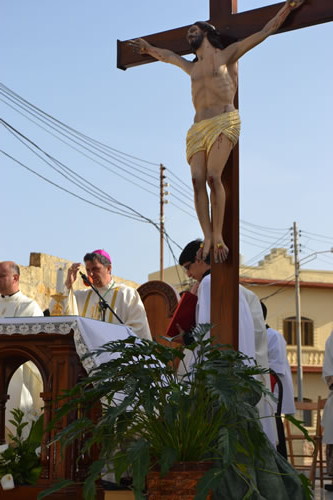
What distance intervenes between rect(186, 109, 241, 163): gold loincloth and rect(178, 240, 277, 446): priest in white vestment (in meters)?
0.87

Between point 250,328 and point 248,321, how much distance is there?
46 mm

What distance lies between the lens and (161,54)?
5.68m

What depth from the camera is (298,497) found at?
430 cm

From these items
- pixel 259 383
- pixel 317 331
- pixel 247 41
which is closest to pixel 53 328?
pixel 259 383

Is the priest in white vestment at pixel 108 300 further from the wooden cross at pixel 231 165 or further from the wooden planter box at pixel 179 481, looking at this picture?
the wooden planter box at pixel 179 481

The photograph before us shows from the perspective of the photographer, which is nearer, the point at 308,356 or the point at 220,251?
the point at 220,251

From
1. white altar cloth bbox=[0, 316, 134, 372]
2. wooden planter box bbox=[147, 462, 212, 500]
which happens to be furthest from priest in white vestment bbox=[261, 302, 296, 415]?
wooden planter box bbox=[147, 462, 212, 500]

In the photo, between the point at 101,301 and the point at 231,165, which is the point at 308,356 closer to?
the point at 101,301

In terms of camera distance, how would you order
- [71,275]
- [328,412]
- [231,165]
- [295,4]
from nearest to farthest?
[295,4]
[231,165]
[71,275]
[328,412]

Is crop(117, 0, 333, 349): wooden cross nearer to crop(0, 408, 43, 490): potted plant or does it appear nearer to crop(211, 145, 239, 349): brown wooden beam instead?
crop(211, 145, 239, 349): brown wooden beam

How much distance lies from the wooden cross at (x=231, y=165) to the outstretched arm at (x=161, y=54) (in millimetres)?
126

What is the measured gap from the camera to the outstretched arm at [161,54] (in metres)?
5.52

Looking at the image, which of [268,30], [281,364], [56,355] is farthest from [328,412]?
[268,30]

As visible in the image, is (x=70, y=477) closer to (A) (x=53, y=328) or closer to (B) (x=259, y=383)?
(A) (x=53, y=328)
